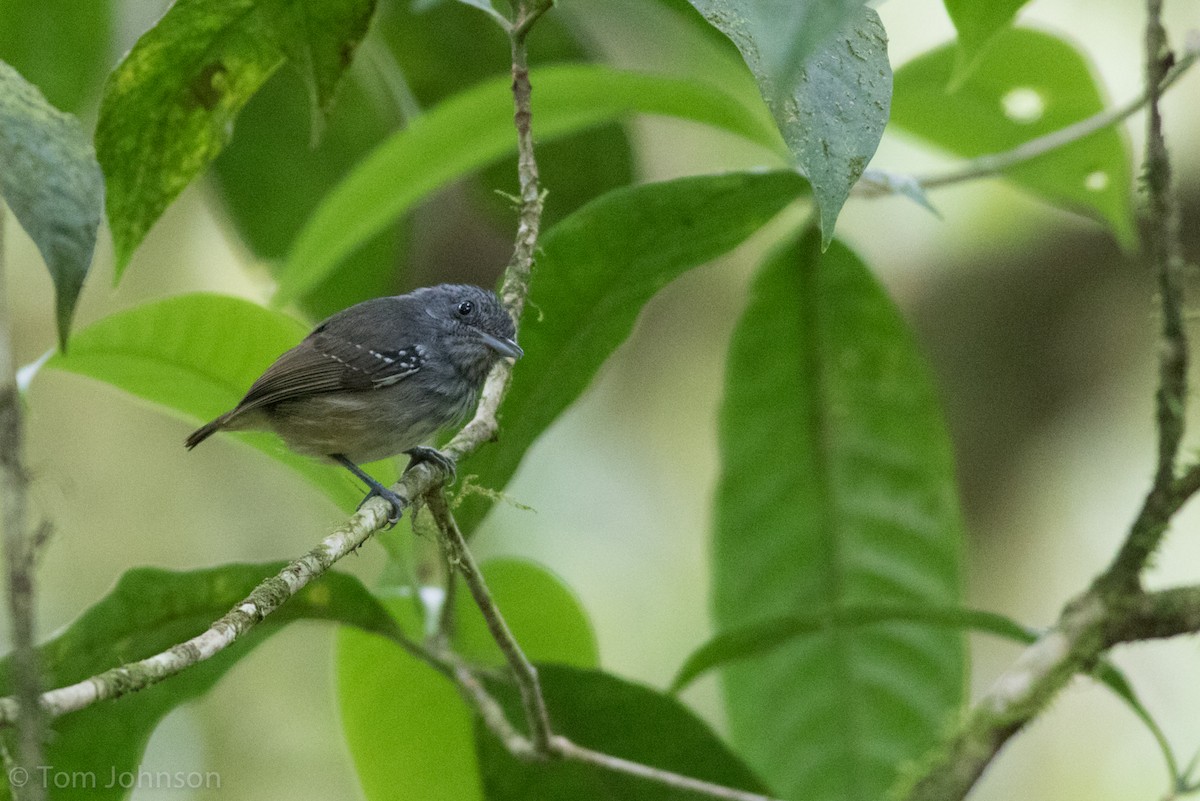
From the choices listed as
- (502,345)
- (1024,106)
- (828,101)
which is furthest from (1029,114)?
(828,101)

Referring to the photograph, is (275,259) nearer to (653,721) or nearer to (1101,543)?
(653,721)

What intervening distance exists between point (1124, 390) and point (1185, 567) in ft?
2.58

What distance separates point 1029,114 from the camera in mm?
2855

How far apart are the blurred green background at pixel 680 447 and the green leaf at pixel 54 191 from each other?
1.62 metres

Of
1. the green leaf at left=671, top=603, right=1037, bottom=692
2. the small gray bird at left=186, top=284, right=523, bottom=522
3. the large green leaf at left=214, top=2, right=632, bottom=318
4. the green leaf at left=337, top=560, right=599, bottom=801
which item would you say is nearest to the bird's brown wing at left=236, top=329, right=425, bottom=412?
the small gray bird at left=186, top=284, right=523, bottom=522

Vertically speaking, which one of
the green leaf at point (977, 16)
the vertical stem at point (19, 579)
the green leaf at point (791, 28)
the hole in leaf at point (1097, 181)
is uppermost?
the green leaf at point (977, 16)

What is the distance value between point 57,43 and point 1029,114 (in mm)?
2330

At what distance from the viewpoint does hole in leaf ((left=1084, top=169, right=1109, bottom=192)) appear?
2.69 meters

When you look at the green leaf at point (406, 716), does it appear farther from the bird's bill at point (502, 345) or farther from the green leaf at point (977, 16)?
the green leaf at point (977, 16)

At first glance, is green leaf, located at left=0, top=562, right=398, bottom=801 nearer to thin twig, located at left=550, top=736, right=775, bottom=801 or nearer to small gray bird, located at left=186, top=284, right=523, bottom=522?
thin twig, located at left=550, top=736, right=775, bottom=801

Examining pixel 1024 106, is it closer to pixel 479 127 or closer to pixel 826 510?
pixel 826 510

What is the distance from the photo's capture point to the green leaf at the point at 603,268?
2107 millimetres

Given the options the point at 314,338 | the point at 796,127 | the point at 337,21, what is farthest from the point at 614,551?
the point at 796,127

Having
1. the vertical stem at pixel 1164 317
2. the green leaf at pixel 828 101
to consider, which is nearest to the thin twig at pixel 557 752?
the vertical stem at pixel 1164 317
